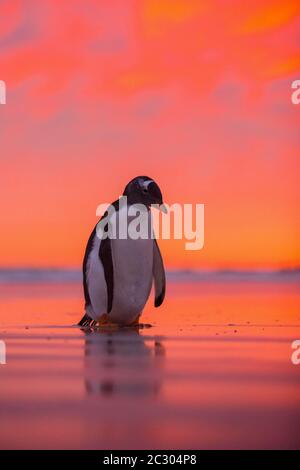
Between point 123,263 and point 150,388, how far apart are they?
3.91m

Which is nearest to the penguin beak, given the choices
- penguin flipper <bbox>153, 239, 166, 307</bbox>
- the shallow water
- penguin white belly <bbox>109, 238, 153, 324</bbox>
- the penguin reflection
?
penguin white belly <bbox>109, 238, 153, 324</bbox>

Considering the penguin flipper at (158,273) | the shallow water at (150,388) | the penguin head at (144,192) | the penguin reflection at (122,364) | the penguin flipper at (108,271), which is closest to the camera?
the shallow water at (150,388)

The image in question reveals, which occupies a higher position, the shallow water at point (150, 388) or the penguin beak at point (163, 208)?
the penguin beak at point (163, 208)

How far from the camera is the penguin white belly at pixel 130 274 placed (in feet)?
26.2

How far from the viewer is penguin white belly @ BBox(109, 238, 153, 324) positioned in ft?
26.2

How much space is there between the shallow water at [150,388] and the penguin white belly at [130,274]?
42 centimetres

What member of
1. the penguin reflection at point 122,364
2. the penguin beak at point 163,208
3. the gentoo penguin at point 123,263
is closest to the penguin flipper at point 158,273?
the gentoo penguin at point 123,263

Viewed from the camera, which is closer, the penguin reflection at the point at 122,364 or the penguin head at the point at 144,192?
the penguin reflection at the point at 122,364

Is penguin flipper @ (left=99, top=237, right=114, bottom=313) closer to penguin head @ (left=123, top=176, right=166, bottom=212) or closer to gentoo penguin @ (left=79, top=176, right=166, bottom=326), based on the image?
gentoo penguin @ (left=79, top=176, right=166, bottom=326)

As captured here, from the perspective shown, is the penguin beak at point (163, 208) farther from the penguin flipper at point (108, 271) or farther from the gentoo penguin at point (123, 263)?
the penguin flipper at point (108, 271)

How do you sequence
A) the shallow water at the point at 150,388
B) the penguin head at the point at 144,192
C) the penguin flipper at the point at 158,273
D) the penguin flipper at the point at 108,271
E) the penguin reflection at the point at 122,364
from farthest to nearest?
the penguin flipper at the point at 158,273
the penguin head at the point at 144,192
the penguin flipper at the point at 108,271
the penguin reflection at the point at 122,364
the shallow water at the point at 150,388

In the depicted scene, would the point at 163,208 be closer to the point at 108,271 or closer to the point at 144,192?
the point at 144,192

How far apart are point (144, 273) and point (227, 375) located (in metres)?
3.57

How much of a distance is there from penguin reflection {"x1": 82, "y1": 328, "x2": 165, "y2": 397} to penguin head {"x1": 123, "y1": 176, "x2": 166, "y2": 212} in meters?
1.28
